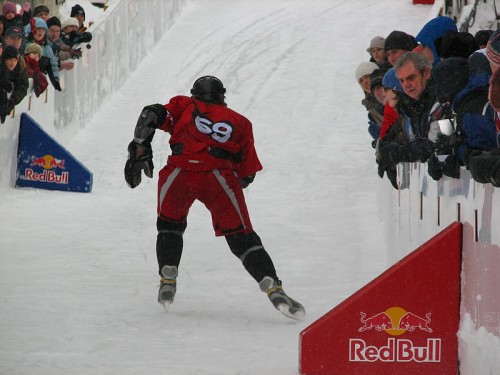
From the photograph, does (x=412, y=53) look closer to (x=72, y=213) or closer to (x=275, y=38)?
(x=72, y=213)

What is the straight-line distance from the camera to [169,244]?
7273 mm

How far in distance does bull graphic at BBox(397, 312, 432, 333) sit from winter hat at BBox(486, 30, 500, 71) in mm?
1204

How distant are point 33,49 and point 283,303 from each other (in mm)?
6866

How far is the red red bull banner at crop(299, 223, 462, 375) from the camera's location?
5453 mm

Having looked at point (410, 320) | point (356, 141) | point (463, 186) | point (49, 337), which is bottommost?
point (356, 141)

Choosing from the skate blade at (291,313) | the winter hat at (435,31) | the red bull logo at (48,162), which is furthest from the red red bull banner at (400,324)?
the red bull logo at (48,162)

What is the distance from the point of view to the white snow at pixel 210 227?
20.7 ft

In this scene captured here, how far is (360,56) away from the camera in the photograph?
1761 cm

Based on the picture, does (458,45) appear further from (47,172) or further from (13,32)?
(13,32)

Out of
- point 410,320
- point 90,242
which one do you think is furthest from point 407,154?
point 90,242

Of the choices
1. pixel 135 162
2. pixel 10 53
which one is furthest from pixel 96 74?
pixel 135 162

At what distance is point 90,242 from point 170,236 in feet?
7.99

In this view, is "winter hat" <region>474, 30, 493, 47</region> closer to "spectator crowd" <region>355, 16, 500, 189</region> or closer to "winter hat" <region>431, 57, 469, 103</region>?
"spectator crowd" <region>355, 16, 500, 189</region>

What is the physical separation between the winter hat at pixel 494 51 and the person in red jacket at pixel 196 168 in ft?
7.96
